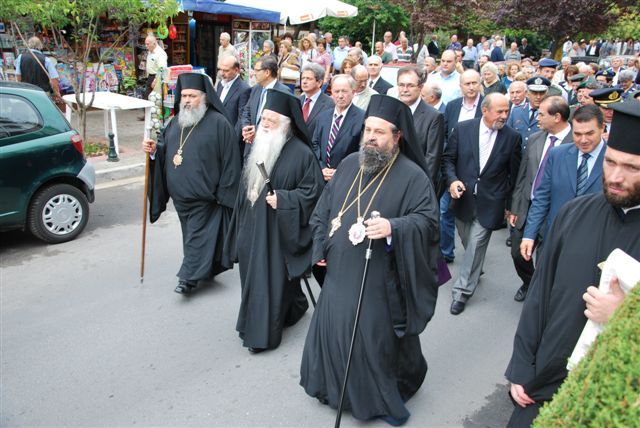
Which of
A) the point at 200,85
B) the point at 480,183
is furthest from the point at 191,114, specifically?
the point at 480,183

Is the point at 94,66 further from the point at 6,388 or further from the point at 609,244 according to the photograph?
the point at 609,244

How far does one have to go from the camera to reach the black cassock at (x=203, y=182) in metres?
5.95

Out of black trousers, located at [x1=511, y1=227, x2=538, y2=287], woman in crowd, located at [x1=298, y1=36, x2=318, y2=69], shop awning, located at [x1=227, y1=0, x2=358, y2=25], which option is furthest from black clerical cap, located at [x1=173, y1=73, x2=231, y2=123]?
shop awning, located at [x1=227, y1=0, x2=358, y2=25]

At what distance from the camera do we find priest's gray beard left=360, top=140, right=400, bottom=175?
3.95 m

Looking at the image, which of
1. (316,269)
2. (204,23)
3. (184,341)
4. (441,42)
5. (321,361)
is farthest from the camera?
(441,42)

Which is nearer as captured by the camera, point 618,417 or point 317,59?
point 618,417

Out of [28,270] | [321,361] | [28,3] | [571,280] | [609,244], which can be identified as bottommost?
Answer: [28,270]

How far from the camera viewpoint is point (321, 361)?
163 inches

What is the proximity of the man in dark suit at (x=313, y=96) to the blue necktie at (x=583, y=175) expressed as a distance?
3267 mm

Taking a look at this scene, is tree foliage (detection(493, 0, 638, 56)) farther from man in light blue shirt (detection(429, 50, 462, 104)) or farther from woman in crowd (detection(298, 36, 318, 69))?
man in light blue shirt (detection(429, 50, 462, 104))

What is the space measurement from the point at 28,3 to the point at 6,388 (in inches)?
271

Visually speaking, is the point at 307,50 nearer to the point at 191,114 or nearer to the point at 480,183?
the point at 191,114

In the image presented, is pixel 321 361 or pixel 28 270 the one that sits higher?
pixel 321 361

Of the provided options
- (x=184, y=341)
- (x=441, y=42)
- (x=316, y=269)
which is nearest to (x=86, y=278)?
(x=184, y=341)
